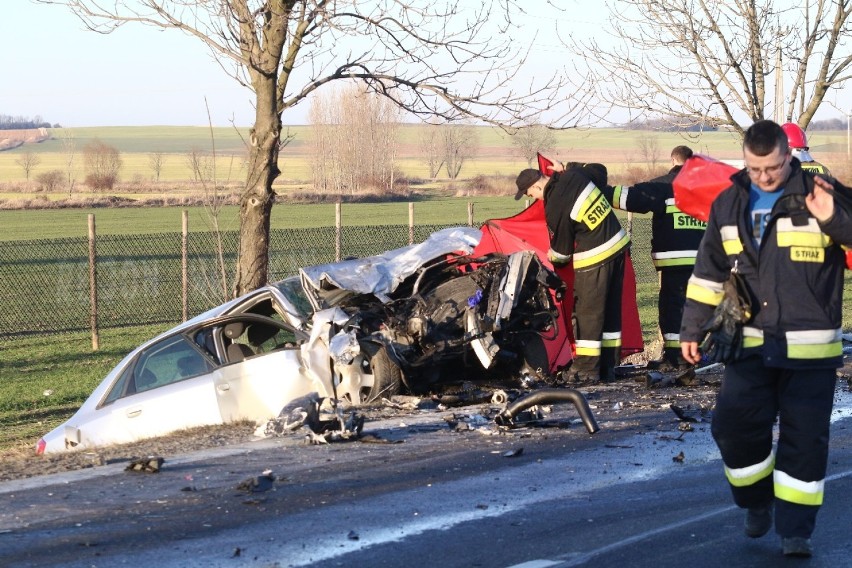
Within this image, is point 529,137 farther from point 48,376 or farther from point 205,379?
point 205,379

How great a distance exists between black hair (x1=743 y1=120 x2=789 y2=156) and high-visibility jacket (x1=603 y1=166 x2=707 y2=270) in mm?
5504

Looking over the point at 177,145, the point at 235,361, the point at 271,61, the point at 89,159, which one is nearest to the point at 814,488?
the point at 235,361

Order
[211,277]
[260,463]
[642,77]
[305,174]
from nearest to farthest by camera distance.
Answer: [260,463], [642,77], [211,277], [305,174]

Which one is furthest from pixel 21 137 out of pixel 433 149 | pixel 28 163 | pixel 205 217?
pixel 205 217

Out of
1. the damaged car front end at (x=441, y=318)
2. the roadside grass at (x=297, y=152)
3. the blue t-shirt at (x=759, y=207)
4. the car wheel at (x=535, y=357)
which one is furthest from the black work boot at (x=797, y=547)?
the roadside grass at (x=297, y=152)

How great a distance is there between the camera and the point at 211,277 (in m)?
25.7

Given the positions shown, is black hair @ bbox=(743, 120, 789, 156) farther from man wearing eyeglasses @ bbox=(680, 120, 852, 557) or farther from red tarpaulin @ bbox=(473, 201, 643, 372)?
red tarpaulin @ bbox=(473, 201, 643, 372)

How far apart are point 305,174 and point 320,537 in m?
86.7

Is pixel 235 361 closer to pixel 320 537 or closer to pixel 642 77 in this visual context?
pixel 320 537

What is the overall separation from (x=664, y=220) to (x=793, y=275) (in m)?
6.09

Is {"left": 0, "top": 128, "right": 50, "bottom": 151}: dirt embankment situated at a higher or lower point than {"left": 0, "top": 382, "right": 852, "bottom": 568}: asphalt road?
higher

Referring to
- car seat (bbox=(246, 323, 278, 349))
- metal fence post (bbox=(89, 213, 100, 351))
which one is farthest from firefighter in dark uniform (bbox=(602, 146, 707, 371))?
metal fence post (bbox=(89, 213, 100, 351))

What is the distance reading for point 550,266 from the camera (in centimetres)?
1047

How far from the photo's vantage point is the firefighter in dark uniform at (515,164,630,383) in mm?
10250
